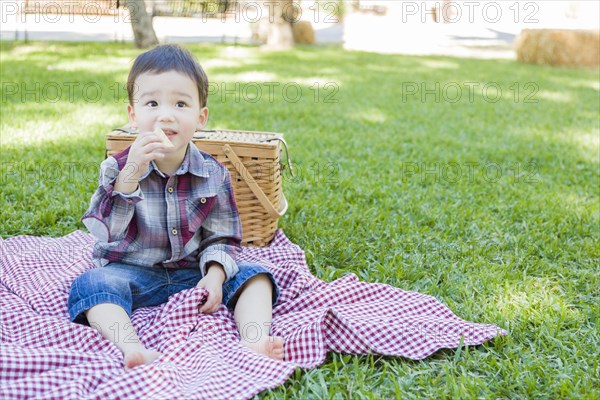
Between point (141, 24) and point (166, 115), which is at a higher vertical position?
point (141, 24)

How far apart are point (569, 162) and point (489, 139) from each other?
694mm

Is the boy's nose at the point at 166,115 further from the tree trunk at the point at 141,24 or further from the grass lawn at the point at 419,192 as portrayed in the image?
the tree trunk at the point at 141,24

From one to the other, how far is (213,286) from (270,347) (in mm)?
299

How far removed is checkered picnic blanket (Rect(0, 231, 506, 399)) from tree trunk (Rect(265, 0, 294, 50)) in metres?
8.72

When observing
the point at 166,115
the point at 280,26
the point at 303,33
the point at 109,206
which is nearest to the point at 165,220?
the point at 109,206

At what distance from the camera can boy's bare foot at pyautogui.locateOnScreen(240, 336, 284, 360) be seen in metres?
1.82

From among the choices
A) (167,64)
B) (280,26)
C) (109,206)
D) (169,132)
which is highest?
(280,26)

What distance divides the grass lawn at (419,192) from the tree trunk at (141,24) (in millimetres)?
1805

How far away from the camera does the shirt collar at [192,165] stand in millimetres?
2104

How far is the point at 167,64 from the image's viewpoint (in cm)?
205

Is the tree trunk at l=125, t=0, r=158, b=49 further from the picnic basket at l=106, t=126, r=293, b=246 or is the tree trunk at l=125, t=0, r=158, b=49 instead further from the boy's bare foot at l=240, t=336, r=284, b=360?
the boy's bare foot at l=240, t=336, r=284, b=360

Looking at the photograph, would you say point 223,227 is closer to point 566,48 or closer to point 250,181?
point 250,181

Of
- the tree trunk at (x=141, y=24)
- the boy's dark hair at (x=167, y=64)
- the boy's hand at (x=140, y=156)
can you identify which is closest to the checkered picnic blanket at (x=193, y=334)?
the boy's hand at (x=140, y=156)

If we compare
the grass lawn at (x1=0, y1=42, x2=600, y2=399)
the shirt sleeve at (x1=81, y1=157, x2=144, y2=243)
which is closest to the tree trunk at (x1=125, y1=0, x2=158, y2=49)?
the grass lawn at (x1=0, y1=42, x2=600, y2=399)
